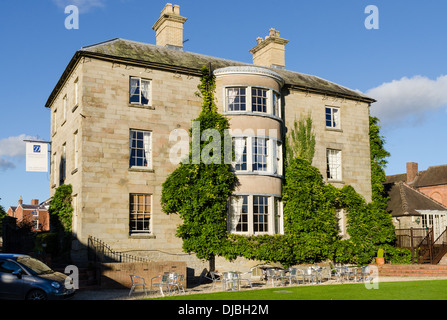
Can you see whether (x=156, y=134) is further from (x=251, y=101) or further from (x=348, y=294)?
(x=348, y=294)

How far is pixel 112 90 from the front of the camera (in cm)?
2375

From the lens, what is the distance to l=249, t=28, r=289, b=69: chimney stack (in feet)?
109

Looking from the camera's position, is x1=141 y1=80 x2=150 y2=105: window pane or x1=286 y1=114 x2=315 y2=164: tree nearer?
x1=141 y1=80 x2=150 y2=105: window pane

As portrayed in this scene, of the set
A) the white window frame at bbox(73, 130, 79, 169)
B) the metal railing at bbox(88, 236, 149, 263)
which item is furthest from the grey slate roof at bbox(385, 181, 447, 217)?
the white window frame at bbox(73, 130, 79, 169)

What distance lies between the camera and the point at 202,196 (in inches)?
947

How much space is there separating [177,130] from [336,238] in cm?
1140

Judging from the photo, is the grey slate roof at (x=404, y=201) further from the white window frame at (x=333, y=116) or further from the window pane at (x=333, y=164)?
the white window frame at (x=333, y=116)

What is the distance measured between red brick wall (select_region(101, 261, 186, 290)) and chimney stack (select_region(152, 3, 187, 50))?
14407 mm

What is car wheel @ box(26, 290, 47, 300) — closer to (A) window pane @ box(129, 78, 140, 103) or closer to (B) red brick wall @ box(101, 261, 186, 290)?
(B) red brick wall @ box(101, 261, 186, 290)

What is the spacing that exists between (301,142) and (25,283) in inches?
706

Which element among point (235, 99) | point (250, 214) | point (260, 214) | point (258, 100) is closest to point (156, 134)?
point (235, 99)

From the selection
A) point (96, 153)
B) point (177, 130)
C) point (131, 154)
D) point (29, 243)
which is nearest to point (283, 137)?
point (177, 130)

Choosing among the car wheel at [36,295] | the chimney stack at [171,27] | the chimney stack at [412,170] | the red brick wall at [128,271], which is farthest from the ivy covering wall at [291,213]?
the chimney stack at [412,170]
